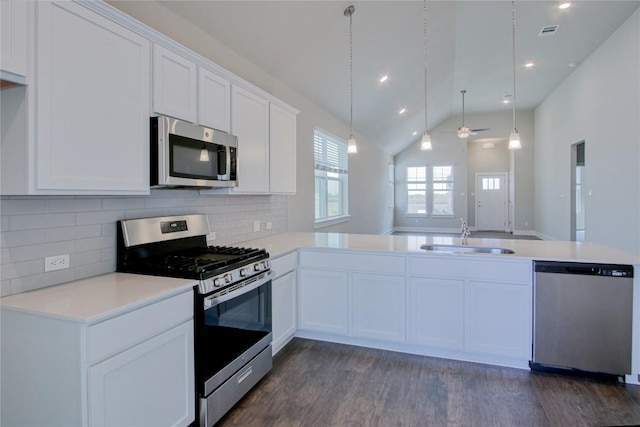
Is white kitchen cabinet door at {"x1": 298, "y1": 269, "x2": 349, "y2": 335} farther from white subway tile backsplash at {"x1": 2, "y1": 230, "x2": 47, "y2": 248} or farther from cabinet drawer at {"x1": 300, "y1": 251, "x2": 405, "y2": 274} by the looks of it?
white subway tile backsplash at {"x1": 2, "y1": 230, "x2": 47, "y2": 248}

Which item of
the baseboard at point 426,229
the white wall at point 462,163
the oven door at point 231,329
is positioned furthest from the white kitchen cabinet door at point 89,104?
the white wall at point 462,163

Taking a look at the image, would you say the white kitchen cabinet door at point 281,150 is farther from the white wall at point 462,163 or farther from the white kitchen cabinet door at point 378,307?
the white wall at point 462,163

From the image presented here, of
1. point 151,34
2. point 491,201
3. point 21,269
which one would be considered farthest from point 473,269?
point 491,201

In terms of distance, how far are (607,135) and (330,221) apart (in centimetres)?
473

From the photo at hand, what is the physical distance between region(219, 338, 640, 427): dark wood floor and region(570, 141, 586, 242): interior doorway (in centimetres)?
649

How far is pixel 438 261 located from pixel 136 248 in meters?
2.17

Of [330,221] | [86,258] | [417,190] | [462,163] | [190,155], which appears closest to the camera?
[86,258]

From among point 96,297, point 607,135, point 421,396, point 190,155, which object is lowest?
point 421,396

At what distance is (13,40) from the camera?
4.67 ft

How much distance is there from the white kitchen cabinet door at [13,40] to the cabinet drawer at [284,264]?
6.17 ft

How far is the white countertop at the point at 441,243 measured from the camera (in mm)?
2643

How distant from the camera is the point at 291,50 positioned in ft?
12.5

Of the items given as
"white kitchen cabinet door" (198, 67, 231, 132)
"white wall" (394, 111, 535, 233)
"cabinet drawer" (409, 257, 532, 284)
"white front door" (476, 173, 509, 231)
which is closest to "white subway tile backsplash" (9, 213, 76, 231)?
"white kitchen cabinet door" (198, 67, 231, 132)

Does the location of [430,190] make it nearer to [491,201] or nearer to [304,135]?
[491,201]
